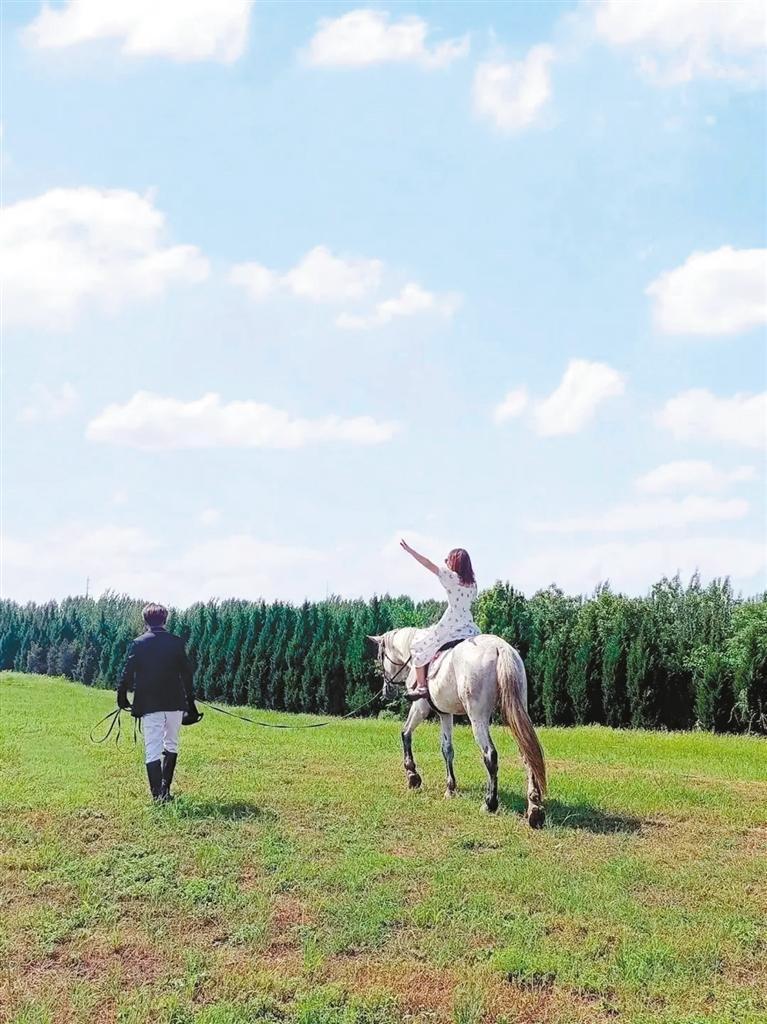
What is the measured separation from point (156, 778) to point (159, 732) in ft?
1.61

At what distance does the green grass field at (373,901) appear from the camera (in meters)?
5.86

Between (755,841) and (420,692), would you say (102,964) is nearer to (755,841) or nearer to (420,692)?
(420,692)

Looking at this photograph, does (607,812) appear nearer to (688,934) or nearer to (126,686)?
(688,934)

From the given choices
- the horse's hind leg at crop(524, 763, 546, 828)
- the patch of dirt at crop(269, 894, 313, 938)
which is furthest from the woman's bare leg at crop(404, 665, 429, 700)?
the patch of dirt at crop(269, 894, 313, 938)

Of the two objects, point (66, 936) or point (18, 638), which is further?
point (18, 638)

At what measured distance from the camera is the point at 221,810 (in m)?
10.6

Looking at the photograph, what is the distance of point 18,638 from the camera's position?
48.3 m

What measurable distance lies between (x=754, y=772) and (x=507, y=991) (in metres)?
10.7

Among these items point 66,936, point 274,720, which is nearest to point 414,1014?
point 66,936

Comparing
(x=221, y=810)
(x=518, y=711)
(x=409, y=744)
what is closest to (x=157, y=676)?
(x=221, y=810)

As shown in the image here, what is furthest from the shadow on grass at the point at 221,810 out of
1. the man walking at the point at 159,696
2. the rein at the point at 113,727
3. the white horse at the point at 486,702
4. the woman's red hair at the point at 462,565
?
the woman's red hair at the point at 462,565

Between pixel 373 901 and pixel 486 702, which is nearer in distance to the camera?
pixel 373 901

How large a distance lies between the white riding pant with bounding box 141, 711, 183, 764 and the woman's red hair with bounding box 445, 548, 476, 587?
11.4ft

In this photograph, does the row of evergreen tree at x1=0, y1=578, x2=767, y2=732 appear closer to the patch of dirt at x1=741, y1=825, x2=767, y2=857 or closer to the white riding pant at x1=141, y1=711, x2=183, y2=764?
the patch of dirt at x1=741, y1=825, x2=767, y2=857
